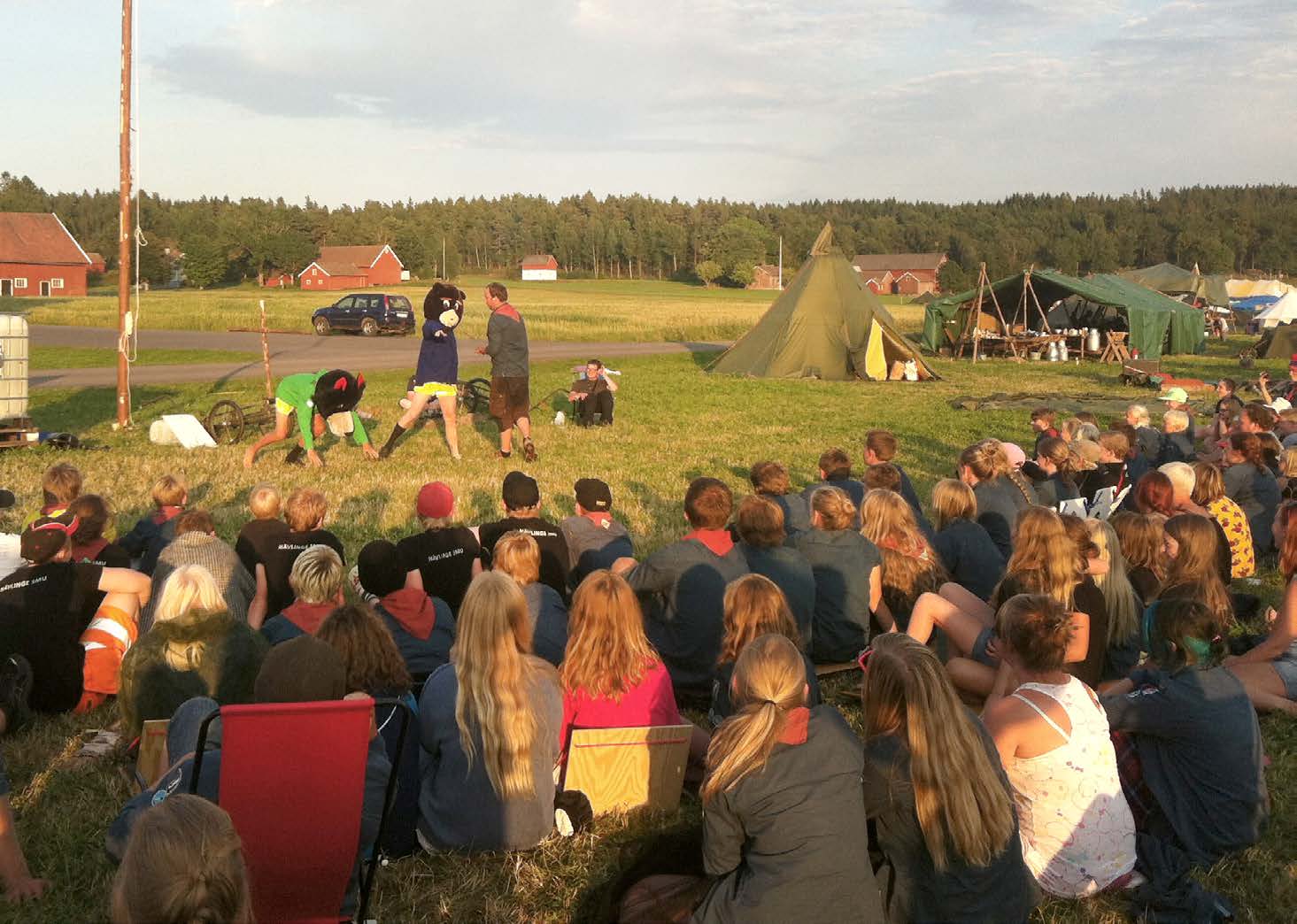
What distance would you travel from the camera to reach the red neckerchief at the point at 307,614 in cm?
479

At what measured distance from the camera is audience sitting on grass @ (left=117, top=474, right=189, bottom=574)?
668cm

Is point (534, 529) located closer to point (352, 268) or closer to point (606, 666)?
point (606, 666)

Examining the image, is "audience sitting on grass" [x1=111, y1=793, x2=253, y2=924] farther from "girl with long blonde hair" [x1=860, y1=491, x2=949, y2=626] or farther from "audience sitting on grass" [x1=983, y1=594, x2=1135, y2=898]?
"girl with long blonde hair" [x1=860, y1=491, x2=949, y2=626]

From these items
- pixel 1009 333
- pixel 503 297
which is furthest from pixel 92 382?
pixel 1009 333

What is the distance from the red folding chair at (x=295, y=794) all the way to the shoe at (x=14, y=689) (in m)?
2.44

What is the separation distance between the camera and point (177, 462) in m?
12.1

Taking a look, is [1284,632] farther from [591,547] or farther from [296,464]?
[296,464]

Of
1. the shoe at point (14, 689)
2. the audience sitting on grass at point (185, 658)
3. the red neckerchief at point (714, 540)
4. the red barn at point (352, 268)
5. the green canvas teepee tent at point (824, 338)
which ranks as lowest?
the shoe at point (14, 689)

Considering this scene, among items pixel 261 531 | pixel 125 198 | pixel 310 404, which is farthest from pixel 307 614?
pixel 125 198

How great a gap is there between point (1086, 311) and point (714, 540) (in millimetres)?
30448

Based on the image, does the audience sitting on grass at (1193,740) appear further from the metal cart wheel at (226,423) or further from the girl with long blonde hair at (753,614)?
the metal cart wheel at (226,423)

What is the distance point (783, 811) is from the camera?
10.1ft

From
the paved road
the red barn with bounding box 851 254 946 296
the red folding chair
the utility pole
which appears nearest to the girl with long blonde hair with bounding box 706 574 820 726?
the red folding chair

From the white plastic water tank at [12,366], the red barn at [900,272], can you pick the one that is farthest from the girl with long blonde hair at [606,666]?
the red barn at [900,272]
